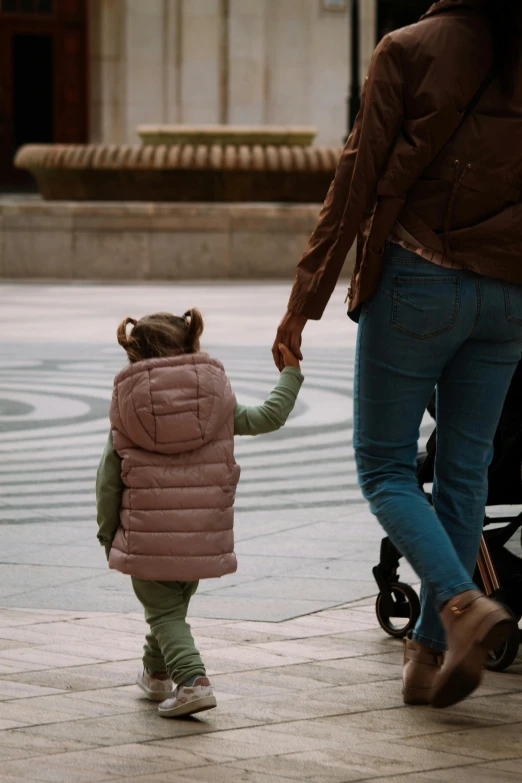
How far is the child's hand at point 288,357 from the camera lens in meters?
3.87

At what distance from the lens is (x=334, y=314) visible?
58.9 feet

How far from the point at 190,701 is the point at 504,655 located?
3.01 ft

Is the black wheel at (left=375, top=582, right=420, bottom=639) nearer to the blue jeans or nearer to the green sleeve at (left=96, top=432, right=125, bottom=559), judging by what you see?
the blue jeans

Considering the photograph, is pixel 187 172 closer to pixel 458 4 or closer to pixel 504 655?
pixel 504 655

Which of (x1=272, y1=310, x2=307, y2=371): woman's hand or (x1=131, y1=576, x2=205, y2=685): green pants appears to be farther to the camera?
(x1=272, y1=310, x2=307, y2=371): woman's hand

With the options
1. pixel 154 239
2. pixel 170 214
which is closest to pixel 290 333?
pixel 170 214

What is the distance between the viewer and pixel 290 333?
12.6 feet

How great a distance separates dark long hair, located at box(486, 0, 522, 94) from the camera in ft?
12.0

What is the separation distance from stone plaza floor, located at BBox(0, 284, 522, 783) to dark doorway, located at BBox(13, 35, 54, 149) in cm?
2690

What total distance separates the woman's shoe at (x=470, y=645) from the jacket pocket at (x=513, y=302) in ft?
A: 2.18

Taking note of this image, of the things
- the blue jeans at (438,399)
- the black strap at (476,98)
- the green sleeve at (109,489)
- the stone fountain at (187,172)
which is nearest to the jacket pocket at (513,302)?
the blue jeans at (438,399)

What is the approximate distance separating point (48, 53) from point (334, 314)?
62.9 feet

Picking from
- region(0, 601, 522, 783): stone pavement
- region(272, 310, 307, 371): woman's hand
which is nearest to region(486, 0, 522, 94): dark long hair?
region(272, 310, 307, 371): woman's hand

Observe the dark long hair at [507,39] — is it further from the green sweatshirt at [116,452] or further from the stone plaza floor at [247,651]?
the stone plaza floor at [247,651]
